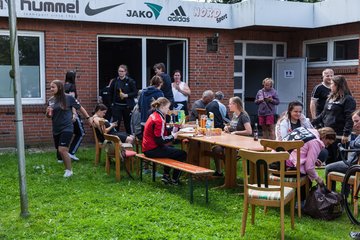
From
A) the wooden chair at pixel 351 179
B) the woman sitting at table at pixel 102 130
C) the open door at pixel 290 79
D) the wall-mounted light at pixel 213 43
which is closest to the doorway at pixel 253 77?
the open door at pixel 290 79

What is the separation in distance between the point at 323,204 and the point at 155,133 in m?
2.55

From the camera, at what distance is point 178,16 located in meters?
12.2

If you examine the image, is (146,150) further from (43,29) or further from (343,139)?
(43,29)

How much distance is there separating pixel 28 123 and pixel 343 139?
6852 millimetres

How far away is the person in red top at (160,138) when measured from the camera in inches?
284

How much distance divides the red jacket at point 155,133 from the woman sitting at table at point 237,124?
114 centimetres

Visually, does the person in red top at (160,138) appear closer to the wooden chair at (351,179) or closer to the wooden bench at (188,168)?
the wooden bench at (188,168)

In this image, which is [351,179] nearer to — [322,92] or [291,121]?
[291,121]

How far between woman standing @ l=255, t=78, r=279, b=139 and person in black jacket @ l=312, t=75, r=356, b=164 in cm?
321

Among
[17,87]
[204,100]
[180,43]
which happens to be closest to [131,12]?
[180,43]

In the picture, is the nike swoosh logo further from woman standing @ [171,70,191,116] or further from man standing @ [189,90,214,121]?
man standing @ [189,90,214,121]

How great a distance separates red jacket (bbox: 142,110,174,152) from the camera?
7.20 m

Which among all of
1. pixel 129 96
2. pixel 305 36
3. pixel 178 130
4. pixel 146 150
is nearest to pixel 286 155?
pixel 146 150

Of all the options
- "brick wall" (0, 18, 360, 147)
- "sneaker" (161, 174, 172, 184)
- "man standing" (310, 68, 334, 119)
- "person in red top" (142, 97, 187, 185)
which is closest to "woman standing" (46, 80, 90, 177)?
"person in red top" (142, 97, 187, 185)
